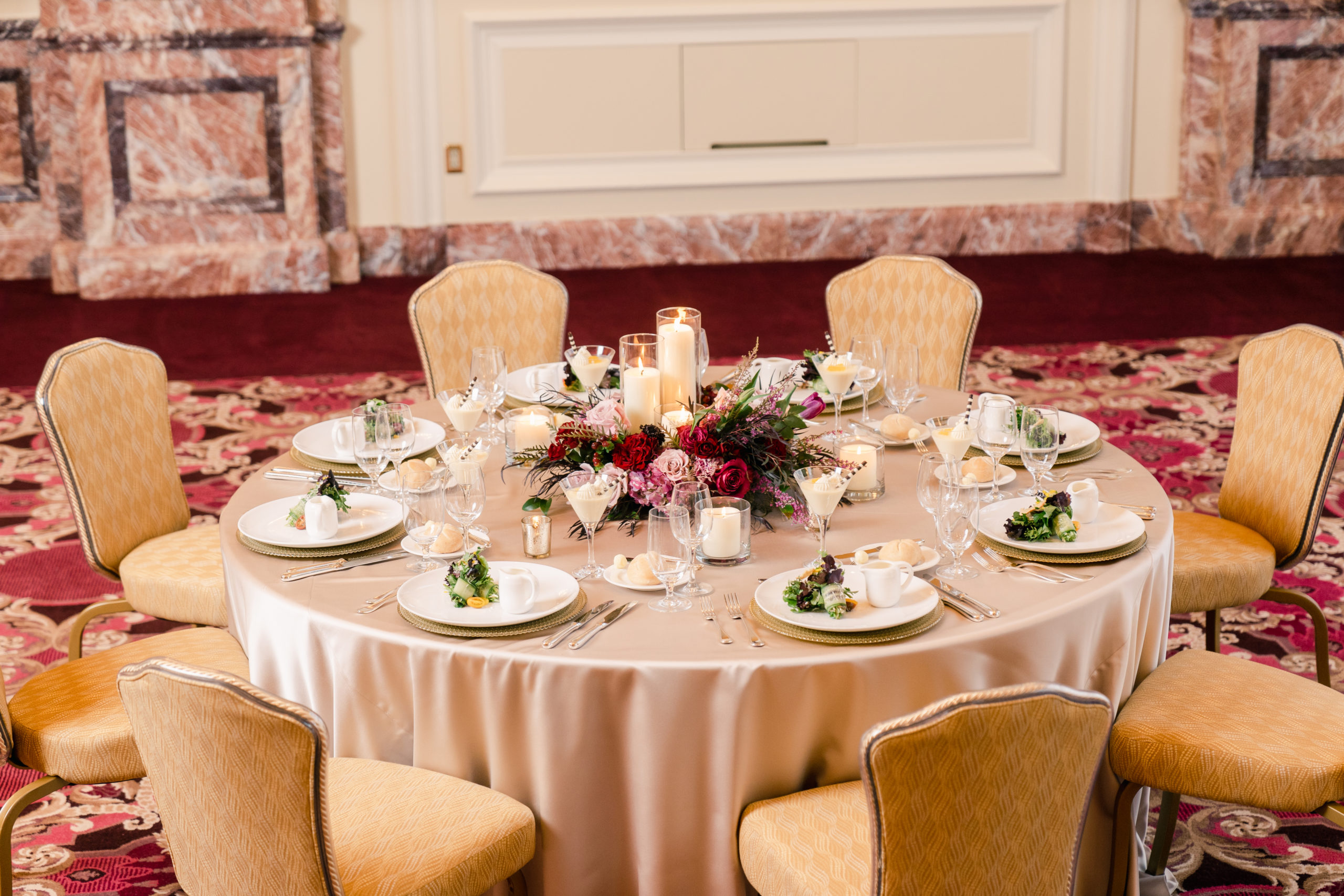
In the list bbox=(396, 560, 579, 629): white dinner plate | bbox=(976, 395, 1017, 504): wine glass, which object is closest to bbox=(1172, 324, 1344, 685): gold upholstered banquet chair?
bbox=(976, 395, 1017, 504): wine glass

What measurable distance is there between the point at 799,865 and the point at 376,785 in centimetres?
66

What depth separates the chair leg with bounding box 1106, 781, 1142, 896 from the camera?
2.26 m

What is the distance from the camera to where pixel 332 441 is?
9.67ft

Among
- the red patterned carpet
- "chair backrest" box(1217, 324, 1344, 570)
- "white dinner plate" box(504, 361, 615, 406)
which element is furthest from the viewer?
"white dinner plate" box(504, 361, 615, 406)

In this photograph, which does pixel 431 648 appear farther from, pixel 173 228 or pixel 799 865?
pixel 173 228

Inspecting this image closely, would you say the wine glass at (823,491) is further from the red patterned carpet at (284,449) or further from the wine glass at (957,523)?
the red patterned carpet at (284,449)

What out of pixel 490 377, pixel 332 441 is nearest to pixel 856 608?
pixel 490 377

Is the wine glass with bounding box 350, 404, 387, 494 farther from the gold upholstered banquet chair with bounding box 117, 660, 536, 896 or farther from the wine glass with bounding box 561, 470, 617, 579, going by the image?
the gold upholstered banquet chair with bounding box 117, 660, 536, 896

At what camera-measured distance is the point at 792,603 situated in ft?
6.70

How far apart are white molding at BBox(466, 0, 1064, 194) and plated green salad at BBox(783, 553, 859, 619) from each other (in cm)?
620

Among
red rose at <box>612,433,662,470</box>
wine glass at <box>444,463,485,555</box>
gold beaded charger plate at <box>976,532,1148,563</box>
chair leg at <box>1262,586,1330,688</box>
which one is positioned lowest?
chair leg at <box>1262,586,1330,688</box>

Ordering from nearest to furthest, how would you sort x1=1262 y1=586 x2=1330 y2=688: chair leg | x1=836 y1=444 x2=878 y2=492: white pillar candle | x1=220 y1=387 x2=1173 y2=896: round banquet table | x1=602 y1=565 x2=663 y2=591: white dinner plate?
x1=220 y1=387 x2=1173 y2=896: round banquet table, x1=602 y1=565 x2=663 y2=591: white dinner plate, x1=836 y1=444 x2=878 y2=492: white pillar candle, x1=1262 y1=586 x2=1330 y2=688: chair leg

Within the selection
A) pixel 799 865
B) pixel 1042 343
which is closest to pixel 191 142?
pixel 1042 343

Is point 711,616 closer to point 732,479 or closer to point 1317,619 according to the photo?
point 732,479
